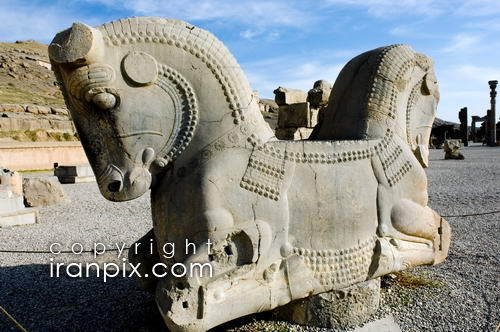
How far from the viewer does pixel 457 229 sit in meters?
5.69

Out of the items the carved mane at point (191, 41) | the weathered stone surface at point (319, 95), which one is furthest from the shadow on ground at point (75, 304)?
the weathered stone surface at point (319, 95)

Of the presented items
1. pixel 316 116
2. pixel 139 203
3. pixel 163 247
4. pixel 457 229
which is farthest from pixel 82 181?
pixel 163 247

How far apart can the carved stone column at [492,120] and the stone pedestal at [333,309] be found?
35368 mm

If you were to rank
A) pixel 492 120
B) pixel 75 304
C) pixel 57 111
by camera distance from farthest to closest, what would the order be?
pixel 492 120 → pixel 57 111 → pixel 75 304

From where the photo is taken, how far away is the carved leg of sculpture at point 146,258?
9.62 ft

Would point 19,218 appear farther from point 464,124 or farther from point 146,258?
point 464,124

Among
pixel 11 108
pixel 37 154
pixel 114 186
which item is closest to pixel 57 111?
pixel 11 108

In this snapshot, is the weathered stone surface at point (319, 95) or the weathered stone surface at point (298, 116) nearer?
the weathered stone surface at point (319, 95)

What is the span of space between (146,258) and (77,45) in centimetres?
146

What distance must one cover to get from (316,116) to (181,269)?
6259 mm

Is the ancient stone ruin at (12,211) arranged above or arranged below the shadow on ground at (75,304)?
above

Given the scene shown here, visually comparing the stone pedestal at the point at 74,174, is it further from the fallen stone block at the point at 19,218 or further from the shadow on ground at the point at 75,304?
the shadow on ground at the point at 75,304

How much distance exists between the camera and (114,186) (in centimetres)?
235

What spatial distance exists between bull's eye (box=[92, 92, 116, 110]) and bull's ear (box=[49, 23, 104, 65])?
0.56ft
